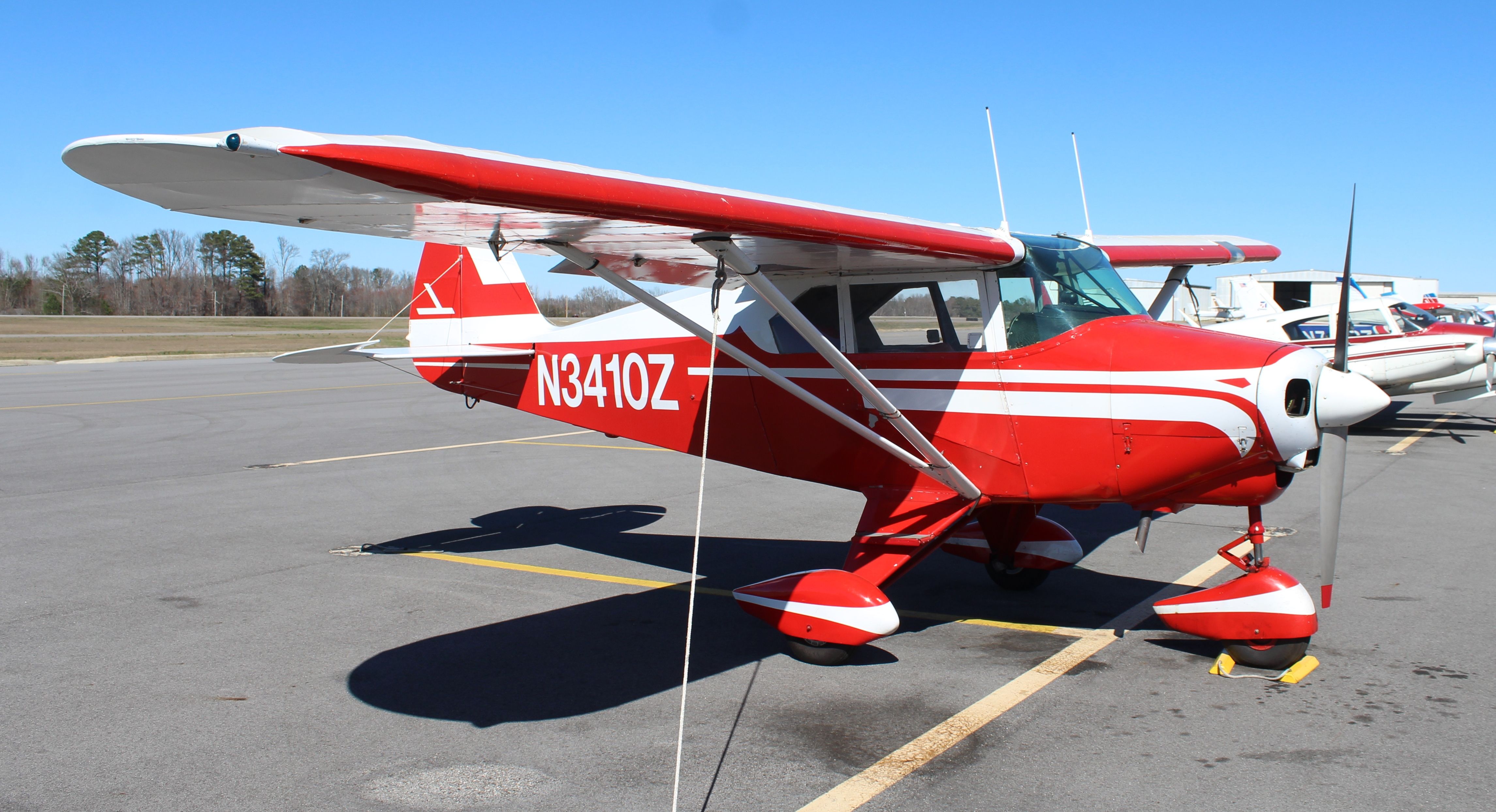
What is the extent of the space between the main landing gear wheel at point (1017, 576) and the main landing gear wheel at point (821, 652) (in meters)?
1.86

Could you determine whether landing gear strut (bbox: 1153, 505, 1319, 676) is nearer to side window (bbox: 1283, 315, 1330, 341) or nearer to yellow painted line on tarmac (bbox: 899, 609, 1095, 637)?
yellow painted line on tarmac (bbox: 899, 609, 1095, 637)

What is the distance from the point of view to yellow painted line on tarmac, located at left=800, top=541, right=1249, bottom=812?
355 centimetres

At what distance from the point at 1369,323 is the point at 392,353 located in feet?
51.6

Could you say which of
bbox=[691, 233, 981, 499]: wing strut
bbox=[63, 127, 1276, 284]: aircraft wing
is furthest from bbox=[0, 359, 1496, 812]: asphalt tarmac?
bbox=[63, 127, 1276, 284]: aircraft wing

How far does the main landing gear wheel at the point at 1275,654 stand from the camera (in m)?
4.79

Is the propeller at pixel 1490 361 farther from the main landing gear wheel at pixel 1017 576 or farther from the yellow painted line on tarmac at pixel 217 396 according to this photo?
the yellow painted line on tarmac at pixel 217 396

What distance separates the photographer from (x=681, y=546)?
782cm

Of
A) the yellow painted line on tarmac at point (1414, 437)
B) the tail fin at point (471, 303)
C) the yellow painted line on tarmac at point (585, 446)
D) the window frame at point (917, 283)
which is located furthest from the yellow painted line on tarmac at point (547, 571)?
the yellow painted line on tarmac at point (1414, 437)

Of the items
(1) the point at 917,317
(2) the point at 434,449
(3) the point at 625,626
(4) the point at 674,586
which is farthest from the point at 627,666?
(2) the point at 434,449

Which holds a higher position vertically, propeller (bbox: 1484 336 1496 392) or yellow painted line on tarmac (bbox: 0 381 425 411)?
propeller (bbox: 1484 336 1496 392)

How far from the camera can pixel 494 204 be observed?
11.3 ft

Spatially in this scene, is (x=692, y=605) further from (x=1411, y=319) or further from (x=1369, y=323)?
(x=1411, y=319)

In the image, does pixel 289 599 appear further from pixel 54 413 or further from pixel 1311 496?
pixel 54 413

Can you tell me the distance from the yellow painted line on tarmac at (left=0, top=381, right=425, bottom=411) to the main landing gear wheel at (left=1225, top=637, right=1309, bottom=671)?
1993cm
